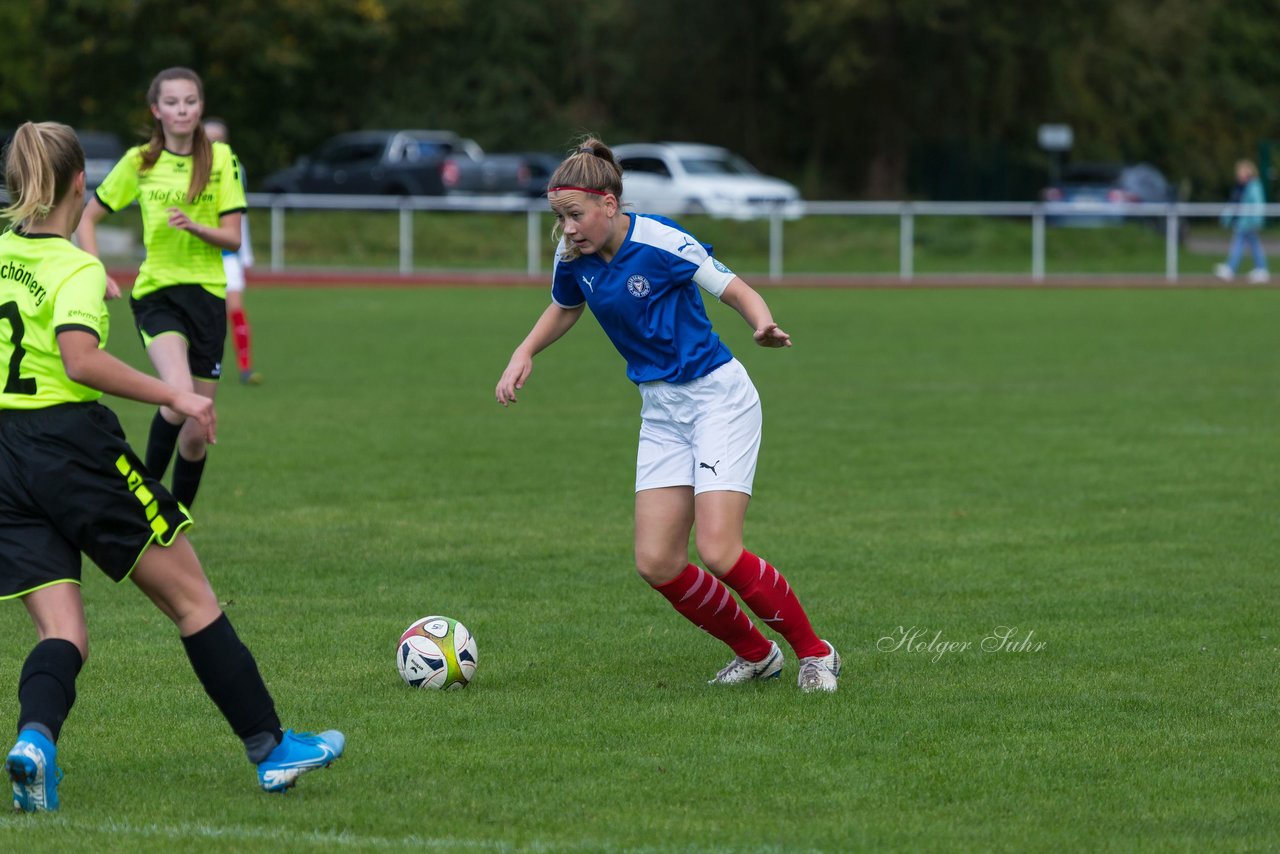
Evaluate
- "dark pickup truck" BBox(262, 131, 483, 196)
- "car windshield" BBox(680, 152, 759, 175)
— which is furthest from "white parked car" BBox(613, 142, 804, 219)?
"dark pickup truck" BBox(262, 131, 483, 196)

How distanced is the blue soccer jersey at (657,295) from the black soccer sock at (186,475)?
3.27 metres

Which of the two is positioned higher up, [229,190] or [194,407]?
[229,190]

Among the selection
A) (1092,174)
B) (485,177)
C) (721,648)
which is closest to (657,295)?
(721,648)

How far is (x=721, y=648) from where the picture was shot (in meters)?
6.41

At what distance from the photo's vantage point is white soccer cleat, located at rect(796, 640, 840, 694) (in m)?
5.73

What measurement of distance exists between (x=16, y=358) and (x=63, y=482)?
331mm

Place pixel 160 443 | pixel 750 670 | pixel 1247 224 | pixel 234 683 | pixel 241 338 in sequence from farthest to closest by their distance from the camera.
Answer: pixel 1247 224
pixel 241 338
pixel 160 443
pixel 750 670
pixel 234 683

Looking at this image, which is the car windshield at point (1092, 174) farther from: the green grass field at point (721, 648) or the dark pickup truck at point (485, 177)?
the green grass field at point (721, 648)

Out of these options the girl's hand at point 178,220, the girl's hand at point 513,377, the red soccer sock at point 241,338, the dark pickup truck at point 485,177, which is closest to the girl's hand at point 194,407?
the girl's hand at point 513,377

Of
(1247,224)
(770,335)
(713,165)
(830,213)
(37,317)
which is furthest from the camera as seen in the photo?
(713,165)

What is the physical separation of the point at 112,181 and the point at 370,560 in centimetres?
219

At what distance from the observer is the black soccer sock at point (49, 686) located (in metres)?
4.33

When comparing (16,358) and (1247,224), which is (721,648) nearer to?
(16,358)

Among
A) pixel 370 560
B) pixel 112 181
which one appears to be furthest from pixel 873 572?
pixel 112 181
